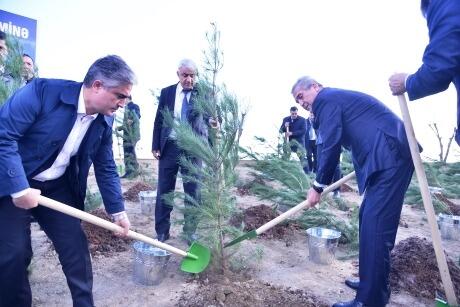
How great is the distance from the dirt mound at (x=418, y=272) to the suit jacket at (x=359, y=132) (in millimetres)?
1097

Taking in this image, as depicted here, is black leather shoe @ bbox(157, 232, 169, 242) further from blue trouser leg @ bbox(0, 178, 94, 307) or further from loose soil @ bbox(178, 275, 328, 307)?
blue trouser leg @ bbox(0, 178, 94, 307)

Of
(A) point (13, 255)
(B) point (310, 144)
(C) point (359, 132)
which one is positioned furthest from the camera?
(B) point (310, 144)

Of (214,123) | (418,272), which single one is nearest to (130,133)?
(214,123)

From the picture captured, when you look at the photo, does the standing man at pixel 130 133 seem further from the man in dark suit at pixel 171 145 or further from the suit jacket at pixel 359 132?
the suit jacket at pixel 359 132

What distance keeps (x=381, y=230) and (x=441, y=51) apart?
4.30ft

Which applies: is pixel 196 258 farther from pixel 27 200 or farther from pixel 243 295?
pixel 27 200

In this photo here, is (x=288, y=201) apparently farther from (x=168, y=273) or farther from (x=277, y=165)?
(x=168, y=273)

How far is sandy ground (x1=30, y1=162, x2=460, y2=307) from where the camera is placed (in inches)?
113

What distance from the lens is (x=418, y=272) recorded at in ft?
10.6

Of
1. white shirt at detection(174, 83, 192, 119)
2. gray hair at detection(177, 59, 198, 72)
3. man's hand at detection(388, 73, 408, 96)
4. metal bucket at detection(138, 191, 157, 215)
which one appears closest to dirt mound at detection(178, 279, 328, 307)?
man's hand at detection(388, 73, 408, 96)

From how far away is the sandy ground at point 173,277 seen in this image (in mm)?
2861

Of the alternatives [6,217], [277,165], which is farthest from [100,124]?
[277,165]

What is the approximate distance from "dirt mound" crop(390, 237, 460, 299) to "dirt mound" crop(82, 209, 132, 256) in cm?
279

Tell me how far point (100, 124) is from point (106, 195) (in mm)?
535
